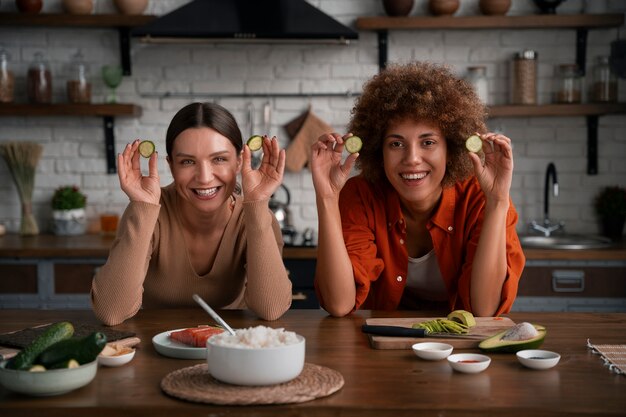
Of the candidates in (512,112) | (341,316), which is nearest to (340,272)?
(341,316)

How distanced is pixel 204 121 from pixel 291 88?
7.17 ft

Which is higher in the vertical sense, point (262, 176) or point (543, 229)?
point (262, 176)

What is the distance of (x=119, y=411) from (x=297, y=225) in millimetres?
3170

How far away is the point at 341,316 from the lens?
2.26 meters

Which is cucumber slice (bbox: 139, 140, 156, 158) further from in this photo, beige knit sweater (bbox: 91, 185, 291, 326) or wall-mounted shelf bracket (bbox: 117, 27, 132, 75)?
wall-mounted shelf bracket (bbox: 117, 27, 132, 75)

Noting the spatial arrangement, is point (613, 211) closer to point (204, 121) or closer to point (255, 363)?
point (204, 121)

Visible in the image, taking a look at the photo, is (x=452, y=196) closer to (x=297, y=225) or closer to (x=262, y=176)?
(x=262, y=176)

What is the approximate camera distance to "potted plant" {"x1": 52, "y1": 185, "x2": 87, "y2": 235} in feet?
14.6

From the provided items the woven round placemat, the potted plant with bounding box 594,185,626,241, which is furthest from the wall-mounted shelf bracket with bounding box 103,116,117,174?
the woven round placemat

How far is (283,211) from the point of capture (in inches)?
173

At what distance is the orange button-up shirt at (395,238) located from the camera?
8.00ft

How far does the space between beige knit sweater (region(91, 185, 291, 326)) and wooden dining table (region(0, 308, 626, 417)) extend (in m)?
0.20

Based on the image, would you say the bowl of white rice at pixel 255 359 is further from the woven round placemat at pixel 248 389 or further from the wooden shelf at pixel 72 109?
the wooden shelf at pixel 72 109

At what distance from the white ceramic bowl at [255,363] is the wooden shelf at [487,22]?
3.10 m
